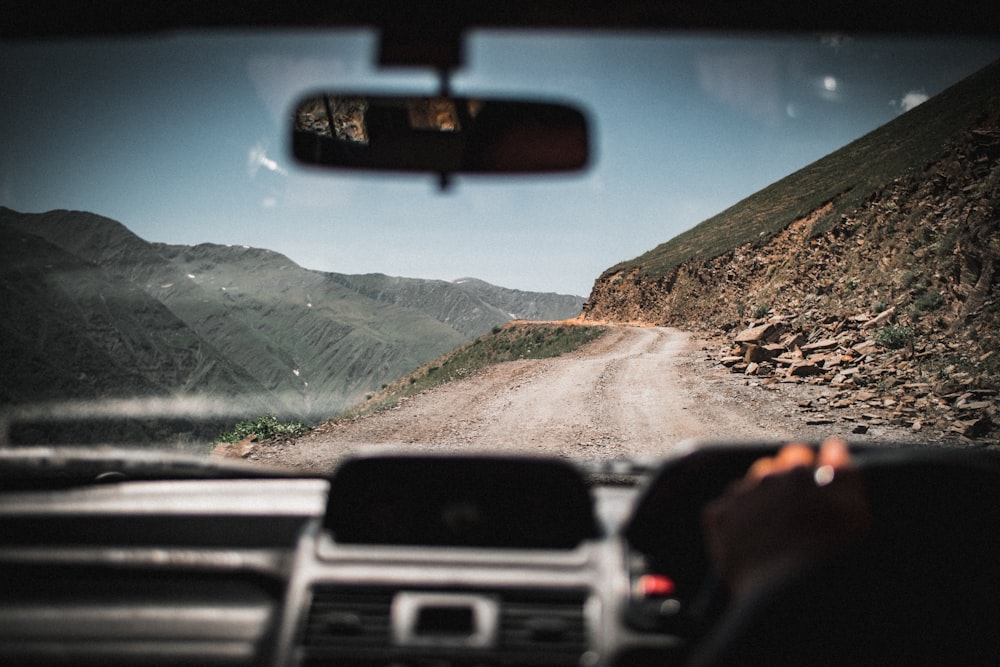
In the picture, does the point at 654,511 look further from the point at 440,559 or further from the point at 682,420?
the point at 682,420

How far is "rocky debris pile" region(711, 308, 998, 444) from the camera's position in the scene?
12.1 metres

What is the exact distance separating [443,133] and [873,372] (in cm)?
1571

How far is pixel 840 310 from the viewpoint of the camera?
25.8m

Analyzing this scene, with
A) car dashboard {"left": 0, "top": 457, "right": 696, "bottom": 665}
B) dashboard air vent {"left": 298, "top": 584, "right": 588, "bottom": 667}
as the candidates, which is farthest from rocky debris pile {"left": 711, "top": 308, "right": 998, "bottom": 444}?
dashboard air vent {"left": 298, "top": 584, "right": 588, "bottom": 667}

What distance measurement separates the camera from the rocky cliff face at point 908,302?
552 inches

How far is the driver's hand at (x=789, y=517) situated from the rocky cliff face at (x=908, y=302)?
11590mm

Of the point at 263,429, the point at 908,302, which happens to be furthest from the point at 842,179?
the point at 263,429

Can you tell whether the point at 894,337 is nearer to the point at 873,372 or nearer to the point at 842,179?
the point at 873,372

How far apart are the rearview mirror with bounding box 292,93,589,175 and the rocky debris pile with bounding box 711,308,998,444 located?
32.0 feet

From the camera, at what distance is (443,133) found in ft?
10.5

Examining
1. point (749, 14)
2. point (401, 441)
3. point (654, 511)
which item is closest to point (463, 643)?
point (654, 511)

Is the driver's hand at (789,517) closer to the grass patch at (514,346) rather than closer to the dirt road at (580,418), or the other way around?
the dirt road at (580,418)

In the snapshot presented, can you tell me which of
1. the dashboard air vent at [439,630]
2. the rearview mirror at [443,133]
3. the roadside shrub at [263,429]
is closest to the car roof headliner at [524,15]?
the rearview mirror at [443,133]

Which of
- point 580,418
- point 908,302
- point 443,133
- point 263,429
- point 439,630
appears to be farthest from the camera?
point 908,302
